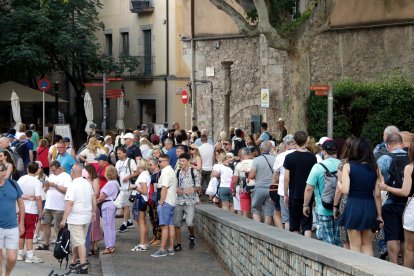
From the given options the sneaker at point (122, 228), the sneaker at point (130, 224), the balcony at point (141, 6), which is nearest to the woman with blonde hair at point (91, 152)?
the sneaker at point (130, 224)

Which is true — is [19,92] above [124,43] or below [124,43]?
below

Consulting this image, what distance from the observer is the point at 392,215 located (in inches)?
442

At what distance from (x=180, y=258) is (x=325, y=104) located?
42.0 ft

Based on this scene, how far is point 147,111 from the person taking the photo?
45875mm

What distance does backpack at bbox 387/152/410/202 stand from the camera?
11195mm

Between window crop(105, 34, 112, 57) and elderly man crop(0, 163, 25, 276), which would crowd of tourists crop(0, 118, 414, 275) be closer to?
elderly man crop(0, 163, 25, 276)

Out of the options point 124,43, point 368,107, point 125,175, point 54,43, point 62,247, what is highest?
point 124,43

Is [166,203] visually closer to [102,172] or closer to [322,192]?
[102,172]

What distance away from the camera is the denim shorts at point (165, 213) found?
15.7 meters

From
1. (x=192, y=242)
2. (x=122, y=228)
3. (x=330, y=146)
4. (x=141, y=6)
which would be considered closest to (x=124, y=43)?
(x=141, y=6)

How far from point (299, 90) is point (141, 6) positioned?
20935 mm

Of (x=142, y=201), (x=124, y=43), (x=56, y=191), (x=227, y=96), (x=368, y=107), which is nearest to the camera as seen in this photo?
(x=142, y=201)

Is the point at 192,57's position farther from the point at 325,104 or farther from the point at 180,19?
the point at 325,104

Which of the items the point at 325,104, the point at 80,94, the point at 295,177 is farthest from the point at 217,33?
the point at 295,177
